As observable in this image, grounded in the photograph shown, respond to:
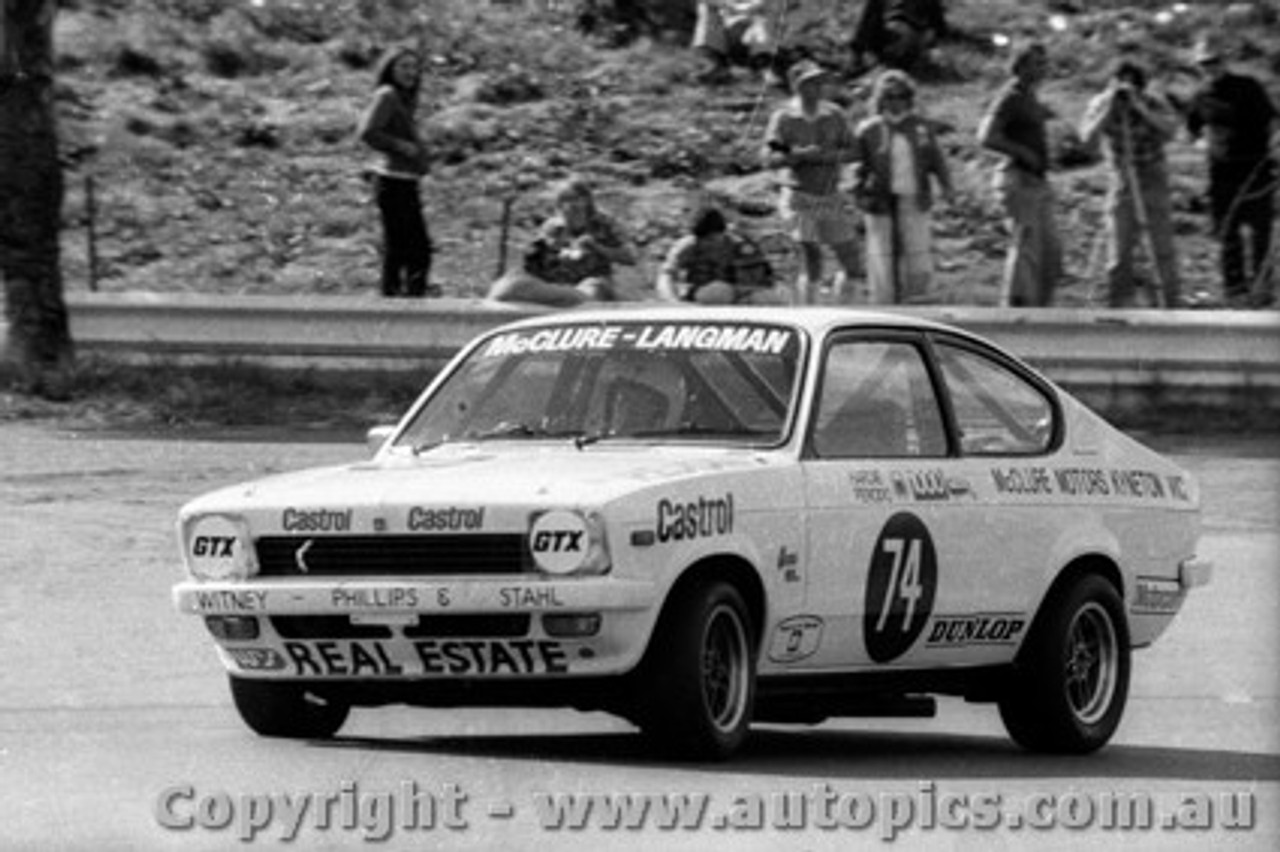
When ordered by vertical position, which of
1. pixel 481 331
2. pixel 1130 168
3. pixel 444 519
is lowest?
pixel 481 331

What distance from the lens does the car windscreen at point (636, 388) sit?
1062 centimetres

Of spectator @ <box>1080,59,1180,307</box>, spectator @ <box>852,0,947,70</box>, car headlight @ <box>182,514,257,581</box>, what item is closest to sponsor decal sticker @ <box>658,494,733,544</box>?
car headlight @ <box>182,514,257,581</box>

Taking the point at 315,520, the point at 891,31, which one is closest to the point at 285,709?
the point at 315,520

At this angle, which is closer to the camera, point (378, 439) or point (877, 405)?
point (877, 405)

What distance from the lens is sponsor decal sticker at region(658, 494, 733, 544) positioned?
9.70 metres

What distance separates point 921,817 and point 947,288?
13887mm

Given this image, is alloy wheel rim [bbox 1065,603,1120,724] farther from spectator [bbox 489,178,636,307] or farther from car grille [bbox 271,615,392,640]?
spectator [bbox 489,178,636,307]

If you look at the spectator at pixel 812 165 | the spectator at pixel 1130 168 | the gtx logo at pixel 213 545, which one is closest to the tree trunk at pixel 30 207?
the spectator at pixel 812 165

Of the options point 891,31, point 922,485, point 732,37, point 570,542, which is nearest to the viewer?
point 570,542

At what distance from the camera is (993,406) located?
37.1 feet

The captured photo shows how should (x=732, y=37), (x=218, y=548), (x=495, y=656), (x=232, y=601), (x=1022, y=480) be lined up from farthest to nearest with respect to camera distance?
(x=732, y=37) → (x=1022, y=480) → (x=218, y=548) → (x=232, y=601) → (x=495, y=656)

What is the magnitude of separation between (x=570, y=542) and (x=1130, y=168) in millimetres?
11671

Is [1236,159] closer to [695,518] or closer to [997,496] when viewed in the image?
[997,496]

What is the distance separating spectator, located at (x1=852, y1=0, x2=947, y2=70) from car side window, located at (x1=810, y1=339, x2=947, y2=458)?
1440 cm
